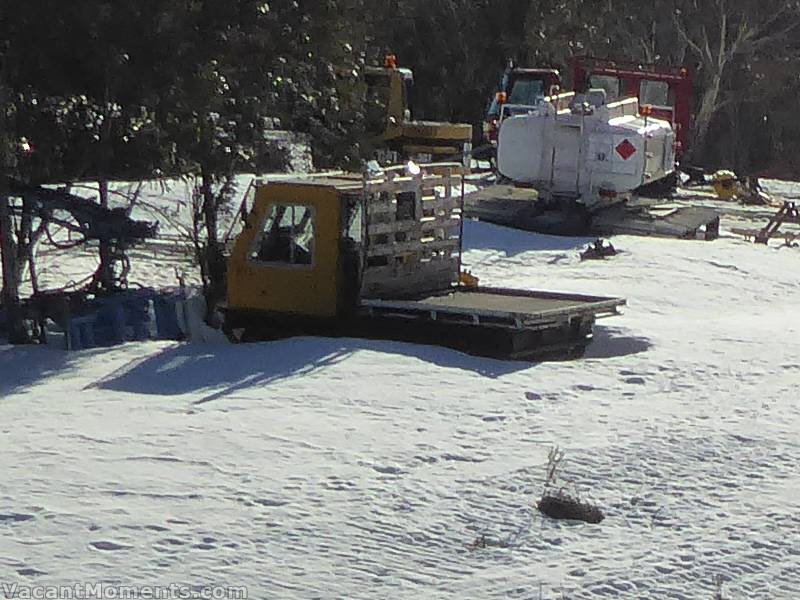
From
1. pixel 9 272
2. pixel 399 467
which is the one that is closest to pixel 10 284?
pixel 9 272

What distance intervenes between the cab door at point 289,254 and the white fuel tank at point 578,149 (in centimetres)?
1020

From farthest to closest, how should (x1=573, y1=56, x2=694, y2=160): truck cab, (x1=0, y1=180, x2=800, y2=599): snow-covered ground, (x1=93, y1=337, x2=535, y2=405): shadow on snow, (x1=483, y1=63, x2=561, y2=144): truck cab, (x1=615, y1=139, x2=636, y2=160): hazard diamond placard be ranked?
(x1=483, y1=63, x2=561, y2=144): truck cab < (x1=573, y1=56, x2=694, y2=160): truck cab < (x1=615, y1=139, x2=636, y2=160): hazard diamond placard < (x1=93, y1=337, x2=535, y2=405): shadow on snow < (x1=0, y1=180, x2=800, y2=599): snow-covered ground

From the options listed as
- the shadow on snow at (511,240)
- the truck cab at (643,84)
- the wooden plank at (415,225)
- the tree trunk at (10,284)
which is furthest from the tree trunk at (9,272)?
the truck cab at (643,84)

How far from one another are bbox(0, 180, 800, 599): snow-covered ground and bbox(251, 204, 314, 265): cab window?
1.07 m

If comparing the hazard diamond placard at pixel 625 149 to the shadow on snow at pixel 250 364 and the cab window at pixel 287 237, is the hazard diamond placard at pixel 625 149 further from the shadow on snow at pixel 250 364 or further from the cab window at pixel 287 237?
the cab window at pixel 287 237


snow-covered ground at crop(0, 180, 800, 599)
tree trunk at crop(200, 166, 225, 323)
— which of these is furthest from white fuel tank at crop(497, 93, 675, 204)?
snow-covered ground at crop(0, 180, 800, 599)

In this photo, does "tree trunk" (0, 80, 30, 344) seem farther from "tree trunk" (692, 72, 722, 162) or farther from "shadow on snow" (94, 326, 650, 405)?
"tree trunk" (692, 72, 722, 162)

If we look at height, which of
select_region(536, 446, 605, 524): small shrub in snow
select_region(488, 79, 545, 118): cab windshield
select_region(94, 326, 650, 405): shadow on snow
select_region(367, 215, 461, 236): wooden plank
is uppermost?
select_region(488, 79, 545, 118): cab windshield

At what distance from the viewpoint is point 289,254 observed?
1416 cm

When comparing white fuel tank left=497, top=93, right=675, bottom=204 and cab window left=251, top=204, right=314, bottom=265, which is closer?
cab window left=251, top=204, right=314, bottom=265

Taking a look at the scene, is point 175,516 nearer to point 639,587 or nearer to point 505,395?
point 639,587

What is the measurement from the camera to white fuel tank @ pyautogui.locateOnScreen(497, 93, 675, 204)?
76.9 feet

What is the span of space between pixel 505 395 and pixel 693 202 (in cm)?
2003

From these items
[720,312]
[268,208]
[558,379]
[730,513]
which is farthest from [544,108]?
[730,513]
